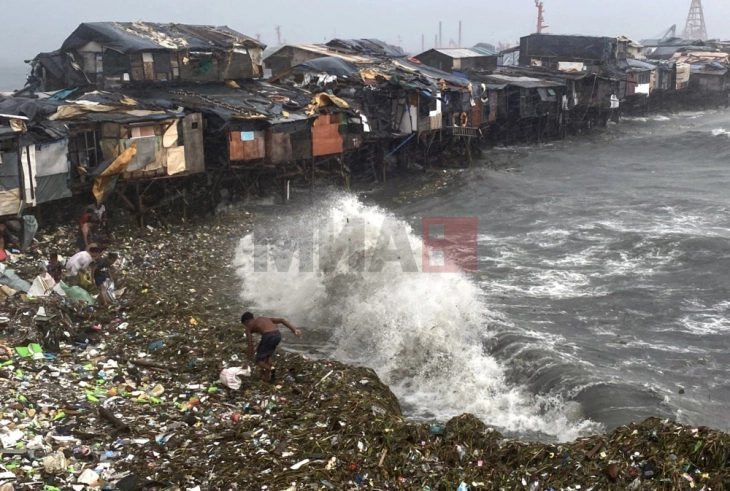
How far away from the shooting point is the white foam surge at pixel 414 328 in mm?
13258

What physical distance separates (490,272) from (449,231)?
5.25 metres

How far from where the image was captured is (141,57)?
28328 millimetres

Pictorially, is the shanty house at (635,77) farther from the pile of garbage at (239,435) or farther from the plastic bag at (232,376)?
the plastic bag at (232,376)

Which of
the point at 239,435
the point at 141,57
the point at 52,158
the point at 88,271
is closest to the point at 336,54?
the point at 141,57

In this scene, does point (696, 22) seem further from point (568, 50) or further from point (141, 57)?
point (141, 57)

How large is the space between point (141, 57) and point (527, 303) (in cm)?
1721

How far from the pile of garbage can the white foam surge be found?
69.2 inches

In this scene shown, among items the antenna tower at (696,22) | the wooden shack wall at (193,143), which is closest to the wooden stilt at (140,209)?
the wooden shack wall at (193,143)

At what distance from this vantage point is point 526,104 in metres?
44.5

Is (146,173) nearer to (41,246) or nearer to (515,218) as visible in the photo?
(41,246)

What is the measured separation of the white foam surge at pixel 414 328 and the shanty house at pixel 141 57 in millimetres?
10075

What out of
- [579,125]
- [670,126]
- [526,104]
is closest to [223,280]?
[526,104]

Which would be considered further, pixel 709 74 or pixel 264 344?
pixel 709 74

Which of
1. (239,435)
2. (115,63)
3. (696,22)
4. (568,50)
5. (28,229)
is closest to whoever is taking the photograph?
(239,435)
